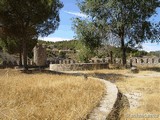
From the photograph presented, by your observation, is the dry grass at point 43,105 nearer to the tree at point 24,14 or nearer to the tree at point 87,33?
the tree at point 24,14

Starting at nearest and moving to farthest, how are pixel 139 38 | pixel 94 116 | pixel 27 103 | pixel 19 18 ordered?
pixel 94 116, pixel 27 103, pixel 19 18, pixel 139 38

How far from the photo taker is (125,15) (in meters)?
34.0

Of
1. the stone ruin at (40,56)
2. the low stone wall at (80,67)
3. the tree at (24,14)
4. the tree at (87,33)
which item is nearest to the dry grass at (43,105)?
the tree at (24,14)

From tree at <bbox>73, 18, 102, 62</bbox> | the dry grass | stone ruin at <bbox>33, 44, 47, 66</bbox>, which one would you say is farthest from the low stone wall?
the dry grass

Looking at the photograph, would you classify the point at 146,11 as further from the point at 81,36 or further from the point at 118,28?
the point at 81,36

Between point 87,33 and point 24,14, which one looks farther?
point 87,33

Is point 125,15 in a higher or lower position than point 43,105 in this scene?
higher

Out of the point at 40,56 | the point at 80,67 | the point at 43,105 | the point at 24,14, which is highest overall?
the point at 24,14

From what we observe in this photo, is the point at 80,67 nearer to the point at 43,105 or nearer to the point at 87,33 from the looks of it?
the point at 87,33

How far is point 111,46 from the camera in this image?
38312 millimetres

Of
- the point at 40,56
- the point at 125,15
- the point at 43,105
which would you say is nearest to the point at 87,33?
the point at 125,15

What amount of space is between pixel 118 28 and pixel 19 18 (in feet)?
34.3

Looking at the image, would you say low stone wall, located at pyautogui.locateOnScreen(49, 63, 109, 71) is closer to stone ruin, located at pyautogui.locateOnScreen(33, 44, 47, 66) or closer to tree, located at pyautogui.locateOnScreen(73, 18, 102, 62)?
tree, located at pyautogui.locateOnScreen(73, 18, 102, 62)

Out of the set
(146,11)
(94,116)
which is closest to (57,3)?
(146,11)
